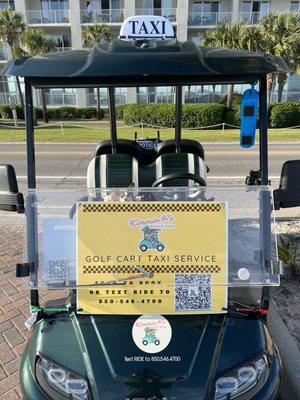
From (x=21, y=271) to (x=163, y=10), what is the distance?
94.9 feet

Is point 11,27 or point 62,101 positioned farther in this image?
point 62,101

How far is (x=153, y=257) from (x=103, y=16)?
29.4 m

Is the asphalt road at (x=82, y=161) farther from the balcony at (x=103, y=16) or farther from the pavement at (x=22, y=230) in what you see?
the balcony at (x=103, y=16)

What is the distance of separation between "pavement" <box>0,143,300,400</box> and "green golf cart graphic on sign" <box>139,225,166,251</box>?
949 millimetres

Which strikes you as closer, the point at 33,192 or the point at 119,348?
the point at 119,348

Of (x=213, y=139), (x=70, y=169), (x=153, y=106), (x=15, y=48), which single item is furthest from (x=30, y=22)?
(x=70, y=169)

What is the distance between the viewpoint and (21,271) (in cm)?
190

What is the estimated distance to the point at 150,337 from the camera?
1.74 meters

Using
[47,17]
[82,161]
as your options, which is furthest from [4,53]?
[82,161]

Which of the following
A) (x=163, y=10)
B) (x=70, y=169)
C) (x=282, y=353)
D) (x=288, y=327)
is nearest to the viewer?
(x=282, y=353)

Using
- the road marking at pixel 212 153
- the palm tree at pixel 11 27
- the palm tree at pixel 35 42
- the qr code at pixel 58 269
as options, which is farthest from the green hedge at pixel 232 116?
the qr code at pixel 58 269

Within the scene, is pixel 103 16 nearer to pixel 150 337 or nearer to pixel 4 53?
pixel 4 53

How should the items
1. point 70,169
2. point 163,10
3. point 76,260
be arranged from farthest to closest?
point 163,10 → point 70,169 → point 76,260

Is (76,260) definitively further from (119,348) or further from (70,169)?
(70,169)
